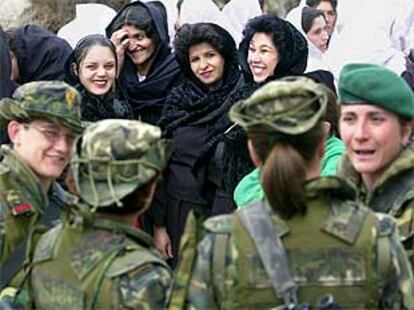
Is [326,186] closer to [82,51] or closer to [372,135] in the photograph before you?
[372,135]

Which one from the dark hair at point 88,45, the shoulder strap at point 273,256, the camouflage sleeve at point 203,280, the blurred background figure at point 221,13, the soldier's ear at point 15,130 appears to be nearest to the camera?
the shoulder strap at point 273,256

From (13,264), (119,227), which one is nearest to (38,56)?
(13,264)

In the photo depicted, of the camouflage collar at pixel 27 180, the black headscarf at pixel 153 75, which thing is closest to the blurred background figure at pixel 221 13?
the black headscarf at pixel 153 75

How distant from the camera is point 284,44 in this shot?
6875mm

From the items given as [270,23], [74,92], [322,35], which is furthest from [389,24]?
[74,92]

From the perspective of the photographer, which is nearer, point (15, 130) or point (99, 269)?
point (99, 269)

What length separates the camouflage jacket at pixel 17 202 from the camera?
445 cm

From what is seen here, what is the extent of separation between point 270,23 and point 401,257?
3571 millimetres

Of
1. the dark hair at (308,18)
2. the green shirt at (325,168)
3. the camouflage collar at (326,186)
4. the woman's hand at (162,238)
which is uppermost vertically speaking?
the camouflage collar at (326,186)

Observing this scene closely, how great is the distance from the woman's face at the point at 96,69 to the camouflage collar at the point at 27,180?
259 centimetres

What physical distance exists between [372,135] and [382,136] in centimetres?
3

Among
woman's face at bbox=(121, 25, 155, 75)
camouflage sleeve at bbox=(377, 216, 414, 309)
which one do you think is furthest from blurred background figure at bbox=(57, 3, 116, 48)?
camouflage sleeve at bbox=(377, 216, 414, 309)

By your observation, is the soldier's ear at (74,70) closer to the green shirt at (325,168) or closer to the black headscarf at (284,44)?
the black headscarf at (284,44)

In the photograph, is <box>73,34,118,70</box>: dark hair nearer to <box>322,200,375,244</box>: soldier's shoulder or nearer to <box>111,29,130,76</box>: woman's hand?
<box>111,29,130,76</box>: woman's hand
